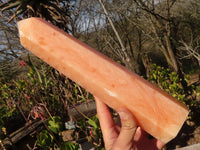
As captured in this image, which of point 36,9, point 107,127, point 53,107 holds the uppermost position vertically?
point 36,9

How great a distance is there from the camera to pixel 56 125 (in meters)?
2.65

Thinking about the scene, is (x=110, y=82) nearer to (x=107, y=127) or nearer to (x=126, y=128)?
(x=126, y=128)

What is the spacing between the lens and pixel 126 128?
105 cm

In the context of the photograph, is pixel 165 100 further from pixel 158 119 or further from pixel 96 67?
pixel 96 67

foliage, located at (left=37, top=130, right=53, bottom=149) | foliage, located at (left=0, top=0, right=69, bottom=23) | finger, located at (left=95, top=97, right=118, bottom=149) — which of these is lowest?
foliage, located at (left=37, top=130, right=53, bottom=149)

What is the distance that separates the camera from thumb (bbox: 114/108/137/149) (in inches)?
40.4

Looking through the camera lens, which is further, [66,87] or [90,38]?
[90,38]

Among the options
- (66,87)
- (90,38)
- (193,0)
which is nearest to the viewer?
(66,87)

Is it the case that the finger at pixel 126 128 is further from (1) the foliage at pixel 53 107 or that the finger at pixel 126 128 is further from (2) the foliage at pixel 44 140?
(2) the foliage at pixel 44 140

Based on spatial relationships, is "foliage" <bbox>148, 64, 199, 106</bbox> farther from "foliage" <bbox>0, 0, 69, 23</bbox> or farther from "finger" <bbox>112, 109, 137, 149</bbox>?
"finger" <bbox>112, 109, 137, 149</bbox>

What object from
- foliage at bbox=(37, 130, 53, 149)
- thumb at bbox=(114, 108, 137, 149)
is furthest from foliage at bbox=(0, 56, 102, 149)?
thumb at bbox=(114, 108, 137, 149)

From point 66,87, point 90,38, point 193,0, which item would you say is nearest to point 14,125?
point 66,87

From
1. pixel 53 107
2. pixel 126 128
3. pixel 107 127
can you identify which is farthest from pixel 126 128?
pixel 53 107

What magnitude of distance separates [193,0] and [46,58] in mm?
9265
